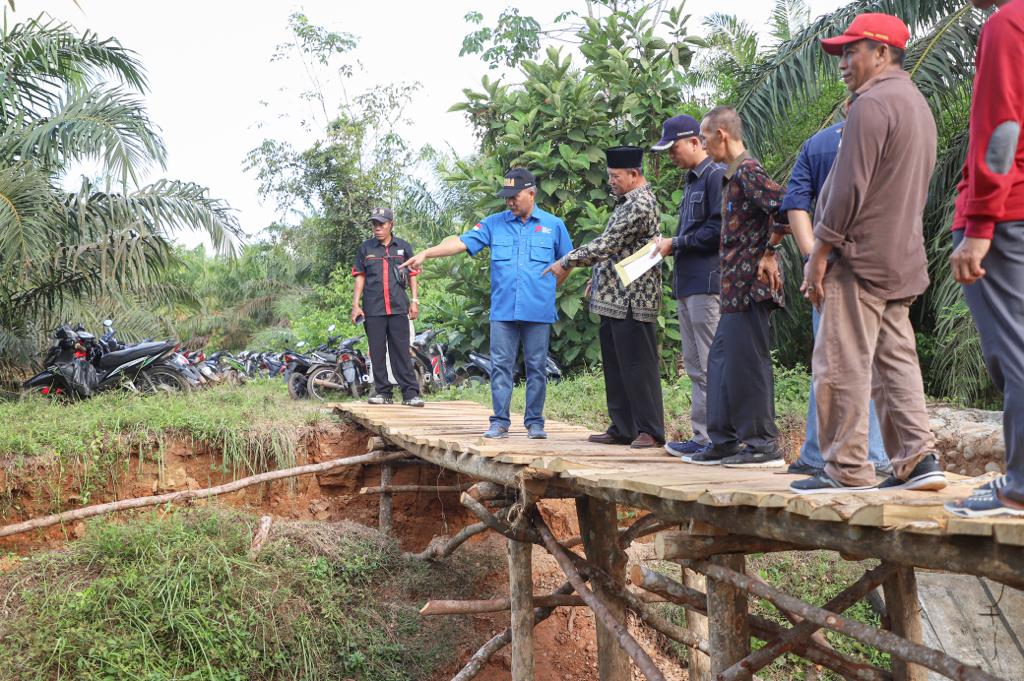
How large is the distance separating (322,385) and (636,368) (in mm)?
6551

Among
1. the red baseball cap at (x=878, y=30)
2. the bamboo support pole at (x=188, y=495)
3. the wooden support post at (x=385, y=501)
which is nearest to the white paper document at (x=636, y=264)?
the red baseball cap at (x=878, y=30)

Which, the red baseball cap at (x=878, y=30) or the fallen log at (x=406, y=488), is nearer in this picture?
the red baseball cap at (x=878, y=30)

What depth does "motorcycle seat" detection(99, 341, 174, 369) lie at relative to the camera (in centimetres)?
1023

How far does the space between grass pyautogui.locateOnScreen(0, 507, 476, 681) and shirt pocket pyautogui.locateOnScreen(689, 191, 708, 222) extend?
4.03 m

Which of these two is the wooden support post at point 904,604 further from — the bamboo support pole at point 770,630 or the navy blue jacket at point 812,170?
the navy blue jacket at point 812,170

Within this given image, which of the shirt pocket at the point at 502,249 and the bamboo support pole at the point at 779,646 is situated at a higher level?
the shirt pocket at the point at 502,249

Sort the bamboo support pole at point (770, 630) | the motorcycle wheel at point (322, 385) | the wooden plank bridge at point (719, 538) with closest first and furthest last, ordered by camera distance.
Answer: the wooden plank bridge at point (719, 538)
the bamboo support pole at point (770, 630)
the motorcycle wheel at point (322, 385)

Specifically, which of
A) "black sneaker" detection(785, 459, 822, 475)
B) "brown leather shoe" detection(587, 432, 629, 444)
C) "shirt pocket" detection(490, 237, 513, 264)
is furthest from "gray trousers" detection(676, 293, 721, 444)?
"shirt pocket" detection(490, 237, 513, 264)

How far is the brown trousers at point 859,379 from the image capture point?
10.7 ft

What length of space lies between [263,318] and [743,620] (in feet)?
69.5

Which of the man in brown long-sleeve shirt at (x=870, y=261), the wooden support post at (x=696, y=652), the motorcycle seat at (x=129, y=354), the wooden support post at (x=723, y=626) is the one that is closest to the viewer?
the man in brown long-sleeve shirt at (x=870, y=261)

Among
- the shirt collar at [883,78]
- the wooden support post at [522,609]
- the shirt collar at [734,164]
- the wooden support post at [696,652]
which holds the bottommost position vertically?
the wooden support post at [696,652]

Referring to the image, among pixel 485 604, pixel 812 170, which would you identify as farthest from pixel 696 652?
pixel 812 170

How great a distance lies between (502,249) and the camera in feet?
19.1
